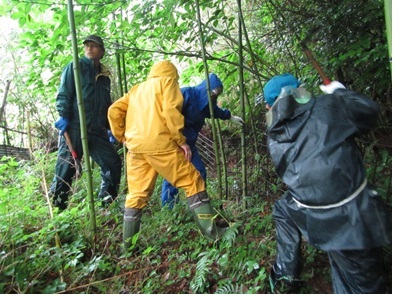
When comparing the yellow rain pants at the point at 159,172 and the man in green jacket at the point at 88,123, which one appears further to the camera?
the man in green jacket at the point at 88,123

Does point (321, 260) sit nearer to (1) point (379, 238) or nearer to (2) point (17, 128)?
(1) point (379, 238)

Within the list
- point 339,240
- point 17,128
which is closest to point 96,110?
point 339,240

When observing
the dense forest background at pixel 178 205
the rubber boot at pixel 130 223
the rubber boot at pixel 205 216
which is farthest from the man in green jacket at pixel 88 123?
the rubber boot at pixel 205 216

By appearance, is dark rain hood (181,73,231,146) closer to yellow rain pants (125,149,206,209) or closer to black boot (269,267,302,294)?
yellow rain pants (125,149,206,209)

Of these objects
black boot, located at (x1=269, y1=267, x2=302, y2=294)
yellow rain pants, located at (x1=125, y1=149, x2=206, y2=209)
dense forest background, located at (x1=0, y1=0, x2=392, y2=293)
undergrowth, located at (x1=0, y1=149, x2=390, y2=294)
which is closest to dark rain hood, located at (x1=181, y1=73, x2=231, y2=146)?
dense forest background, located at (x1=0, y1=0, x2=392, y2=293)

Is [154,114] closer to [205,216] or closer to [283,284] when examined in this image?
[205,216]

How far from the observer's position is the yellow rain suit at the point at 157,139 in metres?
2.72

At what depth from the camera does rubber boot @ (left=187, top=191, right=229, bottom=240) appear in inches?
107

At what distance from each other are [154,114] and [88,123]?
3.92ft

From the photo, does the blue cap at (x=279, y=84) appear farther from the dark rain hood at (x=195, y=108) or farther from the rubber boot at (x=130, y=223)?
the rubber boot at (x=130, y=223)

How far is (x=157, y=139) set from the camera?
271 cm

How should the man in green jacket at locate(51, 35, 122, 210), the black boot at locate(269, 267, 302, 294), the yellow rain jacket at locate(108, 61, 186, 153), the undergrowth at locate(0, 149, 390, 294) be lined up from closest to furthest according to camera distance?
1. the black boot at locate(269, 267, 302, 294)
2. the undergrowth at locate(0, 149, 390, 294)
3. the yellow rain jacket at locate(108, 61, 186, 153)
4. the man in green jacket at locate(51, 35, 122, 210)

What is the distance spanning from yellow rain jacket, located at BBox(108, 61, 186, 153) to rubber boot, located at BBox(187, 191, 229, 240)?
20.2 inches

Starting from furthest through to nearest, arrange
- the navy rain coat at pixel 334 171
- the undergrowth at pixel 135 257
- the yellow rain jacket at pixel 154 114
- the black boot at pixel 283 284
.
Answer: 1. the yellow rain jacket at pixel 154 114
2. the undergrowth at pixel 135 257
3. the black boot at pixel 283 284
4. the navy rain coat at pixel 334 171
